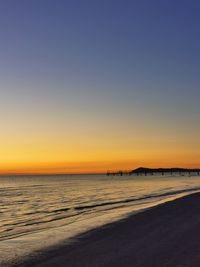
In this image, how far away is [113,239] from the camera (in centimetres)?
1432

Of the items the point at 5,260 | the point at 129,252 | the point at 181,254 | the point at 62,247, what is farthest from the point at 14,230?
the point at 181,254

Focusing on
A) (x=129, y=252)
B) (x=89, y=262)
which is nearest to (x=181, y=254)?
(x=129, y=252)

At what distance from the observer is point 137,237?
560 inches

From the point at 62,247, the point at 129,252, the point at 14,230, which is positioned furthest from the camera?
the point at 14,230

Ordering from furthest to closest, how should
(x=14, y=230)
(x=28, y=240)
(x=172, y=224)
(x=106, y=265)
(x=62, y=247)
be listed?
(x=14, y=230) < (x=172, y=224) < (x=28, y=240) < (x=62, y=247) < (x=106, y=265)

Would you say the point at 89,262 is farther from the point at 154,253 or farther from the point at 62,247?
the point at 62,247

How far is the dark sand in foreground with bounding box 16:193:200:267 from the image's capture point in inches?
404

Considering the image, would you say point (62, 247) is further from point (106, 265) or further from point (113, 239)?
point (106, 265)

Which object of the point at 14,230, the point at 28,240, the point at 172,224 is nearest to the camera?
the point at 28,240

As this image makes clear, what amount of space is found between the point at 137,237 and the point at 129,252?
110 inches

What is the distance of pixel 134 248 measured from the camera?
12.1 metres

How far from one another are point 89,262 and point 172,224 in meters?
7.72

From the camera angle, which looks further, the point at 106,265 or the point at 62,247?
the point at 62,247

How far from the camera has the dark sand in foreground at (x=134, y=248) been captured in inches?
404
